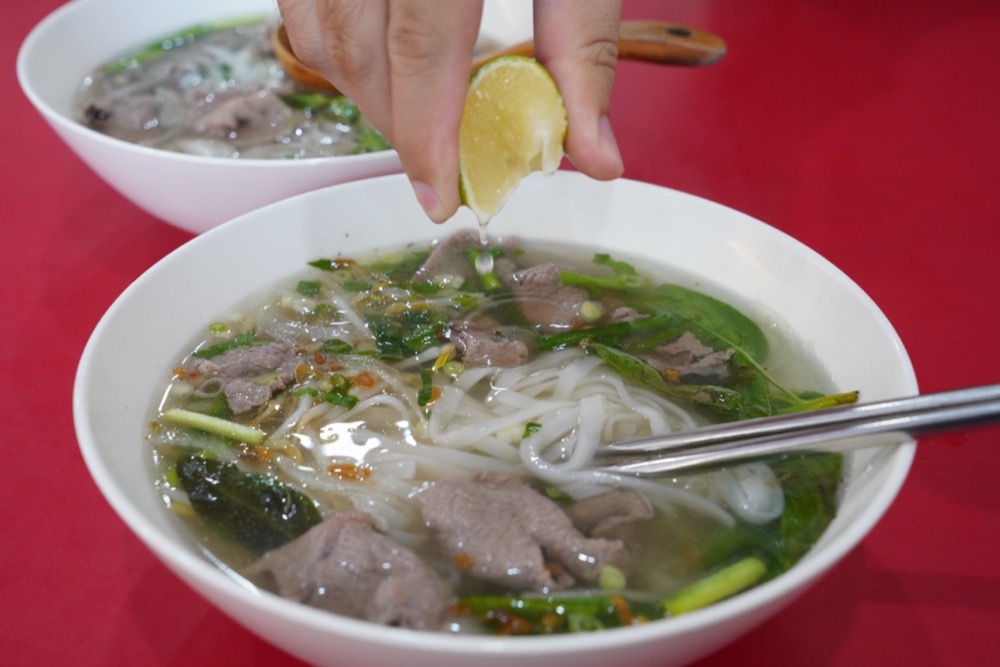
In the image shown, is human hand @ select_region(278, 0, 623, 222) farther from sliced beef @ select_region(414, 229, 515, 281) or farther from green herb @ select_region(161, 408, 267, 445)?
green herb @ select_region(161, 408, 267, 445)

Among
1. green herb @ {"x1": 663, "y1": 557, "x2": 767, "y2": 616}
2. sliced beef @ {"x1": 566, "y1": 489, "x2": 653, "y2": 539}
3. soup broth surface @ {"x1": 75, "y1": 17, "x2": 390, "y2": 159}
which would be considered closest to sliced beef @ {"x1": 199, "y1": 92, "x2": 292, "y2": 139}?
soup broth surface @ {"x1": 75, "y1": 17, "x2": 390, "y2": 159}

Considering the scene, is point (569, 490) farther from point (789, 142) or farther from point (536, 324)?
point (789, 142)

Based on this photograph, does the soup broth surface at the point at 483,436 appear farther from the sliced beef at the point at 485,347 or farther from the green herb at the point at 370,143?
the green herb at the point at 370,143

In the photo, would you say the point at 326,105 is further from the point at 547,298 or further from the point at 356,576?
the point at 356,576

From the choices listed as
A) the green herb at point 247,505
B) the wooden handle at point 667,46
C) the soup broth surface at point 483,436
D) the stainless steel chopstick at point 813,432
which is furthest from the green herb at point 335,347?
the wooden handle at point 667,46

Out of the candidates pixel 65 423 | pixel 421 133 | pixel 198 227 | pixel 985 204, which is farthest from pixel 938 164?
pixel 65 423

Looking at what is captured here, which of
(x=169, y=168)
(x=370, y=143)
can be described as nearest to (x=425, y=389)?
(x=169, y=168)
